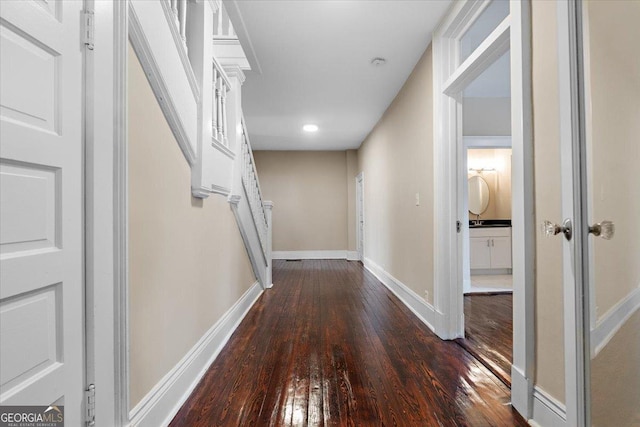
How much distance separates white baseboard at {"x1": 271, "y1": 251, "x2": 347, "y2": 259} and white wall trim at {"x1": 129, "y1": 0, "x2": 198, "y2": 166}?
5.64 meters

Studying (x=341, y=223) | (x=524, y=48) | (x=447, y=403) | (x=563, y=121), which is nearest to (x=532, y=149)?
(x=563, y=121)

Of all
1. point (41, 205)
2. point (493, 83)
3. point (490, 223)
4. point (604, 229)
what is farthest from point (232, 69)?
point (490, 223)

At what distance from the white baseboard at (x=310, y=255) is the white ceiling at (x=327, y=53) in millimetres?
3241

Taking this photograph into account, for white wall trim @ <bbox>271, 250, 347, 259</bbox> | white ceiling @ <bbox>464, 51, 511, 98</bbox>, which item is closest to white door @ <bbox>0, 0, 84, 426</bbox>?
white ceiling @ <bbox>464, 51, 511, 98</bbox>

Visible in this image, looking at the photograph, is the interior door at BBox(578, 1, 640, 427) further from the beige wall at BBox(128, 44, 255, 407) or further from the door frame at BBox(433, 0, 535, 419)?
the beige wall at BBox(128, 44, 255, 407)

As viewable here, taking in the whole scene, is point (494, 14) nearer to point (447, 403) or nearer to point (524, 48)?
point (524, 48)

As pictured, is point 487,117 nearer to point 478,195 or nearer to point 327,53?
point 478,195

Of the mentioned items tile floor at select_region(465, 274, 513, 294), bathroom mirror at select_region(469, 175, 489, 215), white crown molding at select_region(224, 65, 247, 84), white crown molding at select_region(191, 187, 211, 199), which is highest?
white crown molding at select_region(224, 65, 247, 84)

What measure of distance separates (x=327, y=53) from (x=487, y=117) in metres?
2.71

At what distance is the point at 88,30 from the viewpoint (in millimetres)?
962

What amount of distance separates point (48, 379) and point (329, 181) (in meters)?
6.70

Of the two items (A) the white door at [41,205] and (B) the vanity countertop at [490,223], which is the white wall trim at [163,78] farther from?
(B) the vanity countertop at [490,223]

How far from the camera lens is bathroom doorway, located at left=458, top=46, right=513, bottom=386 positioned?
2.44m

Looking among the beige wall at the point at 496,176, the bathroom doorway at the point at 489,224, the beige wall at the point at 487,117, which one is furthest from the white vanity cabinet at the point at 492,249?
the beige wall at the point at 487,117
